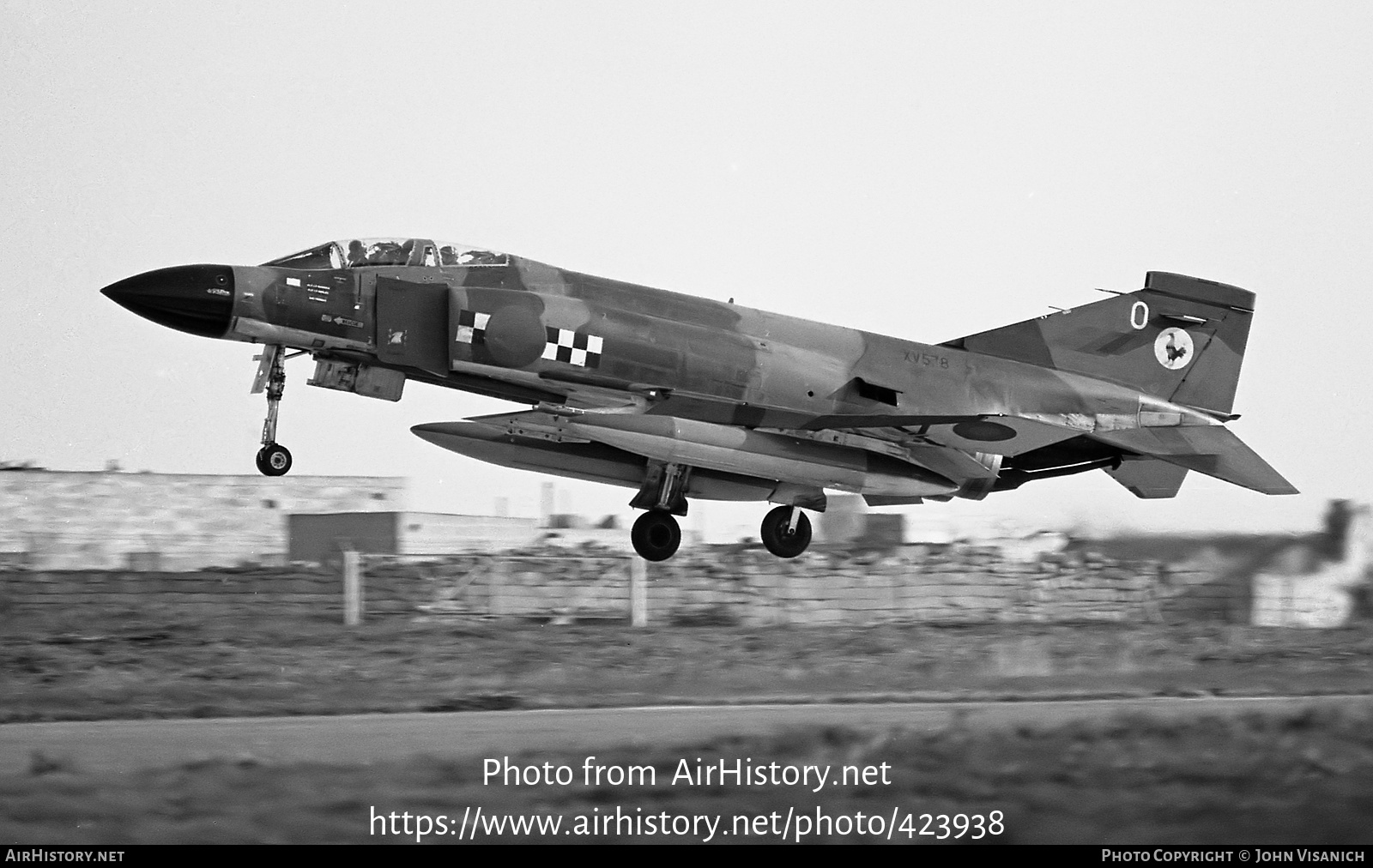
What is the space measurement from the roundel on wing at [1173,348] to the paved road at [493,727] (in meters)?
5.45

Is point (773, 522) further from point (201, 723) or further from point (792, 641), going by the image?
point (201, 723)

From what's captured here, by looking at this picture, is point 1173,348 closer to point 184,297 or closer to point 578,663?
point 578,663

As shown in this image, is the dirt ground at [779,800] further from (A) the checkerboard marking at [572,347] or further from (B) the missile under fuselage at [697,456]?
(A) the checkerboard marking at [572,347]

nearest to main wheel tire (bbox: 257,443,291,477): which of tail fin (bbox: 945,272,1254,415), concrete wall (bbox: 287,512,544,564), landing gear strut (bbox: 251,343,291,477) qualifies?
landing gear strut (bbox: 251,343,291,477)

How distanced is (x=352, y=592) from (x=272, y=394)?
5254 millimetres

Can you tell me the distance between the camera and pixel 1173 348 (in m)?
19.7

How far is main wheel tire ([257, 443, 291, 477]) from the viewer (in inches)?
621

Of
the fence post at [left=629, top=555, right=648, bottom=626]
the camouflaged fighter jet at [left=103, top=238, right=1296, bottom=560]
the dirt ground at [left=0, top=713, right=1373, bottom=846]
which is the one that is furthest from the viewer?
the fence post at [left=629, top=555, right=648, bottom=626]

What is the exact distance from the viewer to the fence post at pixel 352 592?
20562 mm

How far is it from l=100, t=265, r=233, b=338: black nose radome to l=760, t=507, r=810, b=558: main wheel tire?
6.69 m

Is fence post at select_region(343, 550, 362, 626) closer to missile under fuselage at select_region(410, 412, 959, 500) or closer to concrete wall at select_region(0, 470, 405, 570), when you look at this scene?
missile under fuselage at select_region(410, 412, 959, 500)

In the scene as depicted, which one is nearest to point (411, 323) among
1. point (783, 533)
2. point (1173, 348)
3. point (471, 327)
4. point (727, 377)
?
point (471, 327)

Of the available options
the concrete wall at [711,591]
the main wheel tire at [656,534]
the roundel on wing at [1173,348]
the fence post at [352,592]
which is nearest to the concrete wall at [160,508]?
the concrete wall at [711,591]

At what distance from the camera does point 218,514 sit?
93.9 feet
